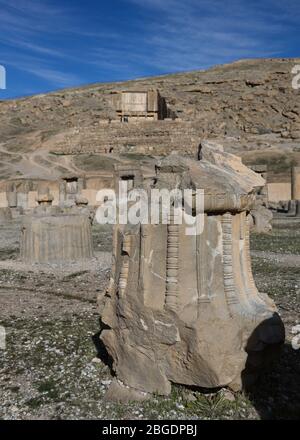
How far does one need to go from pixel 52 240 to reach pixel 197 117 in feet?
152

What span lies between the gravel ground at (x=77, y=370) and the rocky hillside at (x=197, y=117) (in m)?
25.0

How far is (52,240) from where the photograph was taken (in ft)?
31.2

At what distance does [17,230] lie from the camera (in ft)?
51.8

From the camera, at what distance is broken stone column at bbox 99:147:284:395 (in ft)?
10.8

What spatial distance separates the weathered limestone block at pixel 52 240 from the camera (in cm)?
944

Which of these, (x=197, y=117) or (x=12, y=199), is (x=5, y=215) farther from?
(x=197, y=117)

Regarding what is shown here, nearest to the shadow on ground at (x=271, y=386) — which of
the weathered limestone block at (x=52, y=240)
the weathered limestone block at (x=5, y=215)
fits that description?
the weathered limestone block at (x=52, y=240)

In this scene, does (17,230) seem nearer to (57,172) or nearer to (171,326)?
(171,326)

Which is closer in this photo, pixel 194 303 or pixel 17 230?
pixel 194 303

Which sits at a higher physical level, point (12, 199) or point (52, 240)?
point (12, 199)

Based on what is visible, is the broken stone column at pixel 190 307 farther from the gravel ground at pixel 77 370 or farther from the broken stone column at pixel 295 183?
the broken stone column at pixel 295 183

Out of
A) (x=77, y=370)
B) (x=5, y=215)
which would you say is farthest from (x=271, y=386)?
(x=5, y=215)

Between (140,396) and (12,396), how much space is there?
972 millimetres
